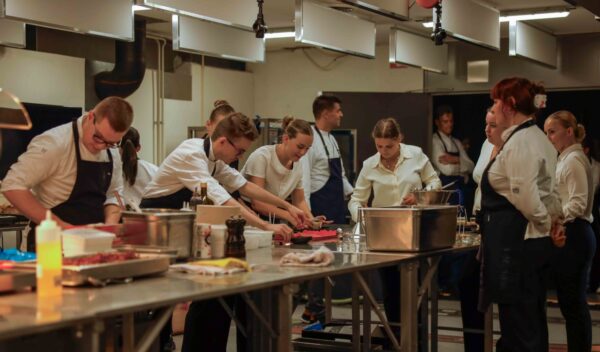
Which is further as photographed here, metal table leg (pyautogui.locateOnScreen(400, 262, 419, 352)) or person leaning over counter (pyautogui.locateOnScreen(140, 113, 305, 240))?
person leaning over counter (pyautogui.locateOnScreen(140, 113, 305, 240))

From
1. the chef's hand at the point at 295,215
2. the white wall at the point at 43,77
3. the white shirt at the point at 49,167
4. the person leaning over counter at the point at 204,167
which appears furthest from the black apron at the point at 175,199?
the white wall at the point at 43,77

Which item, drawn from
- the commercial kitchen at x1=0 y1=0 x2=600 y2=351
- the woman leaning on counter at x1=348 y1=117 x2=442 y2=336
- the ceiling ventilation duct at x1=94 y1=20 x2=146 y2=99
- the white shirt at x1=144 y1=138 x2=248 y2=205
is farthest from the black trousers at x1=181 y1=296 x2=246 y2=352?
the ceiling ventilation duct at x1=94 y1=20 x2=146 y2=99

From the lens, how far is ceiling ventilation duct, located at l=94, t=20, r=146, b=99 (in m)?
9.23

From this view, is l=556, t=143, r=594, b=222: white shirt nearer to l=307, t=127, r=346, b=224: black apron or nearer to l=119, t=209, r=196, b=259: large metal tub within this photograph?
l=307, t=127, r=346, b=224: black apron

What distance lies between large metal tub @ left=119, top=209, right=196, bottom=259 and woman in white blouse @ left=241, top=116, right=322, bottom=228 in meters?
1.99

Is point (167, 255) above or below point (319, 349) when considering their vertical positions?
above

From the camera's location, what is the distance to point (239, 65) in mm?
11719

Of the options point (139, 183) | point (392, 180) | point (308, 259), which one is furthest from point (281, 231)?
point (392, 180)

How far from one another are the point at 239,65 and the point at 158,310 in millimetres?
8942

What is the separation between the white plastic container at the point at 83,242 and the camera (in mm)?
3240

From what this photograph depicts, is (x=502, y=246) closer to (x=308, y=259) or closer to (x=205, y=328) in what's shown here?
(x=308, y=259)

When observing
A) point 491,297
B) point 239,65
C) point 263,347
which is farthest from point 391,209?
point 239,65

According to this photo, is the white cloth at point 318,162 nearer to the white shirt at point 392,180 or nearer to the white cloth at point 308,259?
the white shirt at point 392,180

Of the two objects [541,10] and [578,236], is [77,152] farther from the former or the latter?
[541,10]
